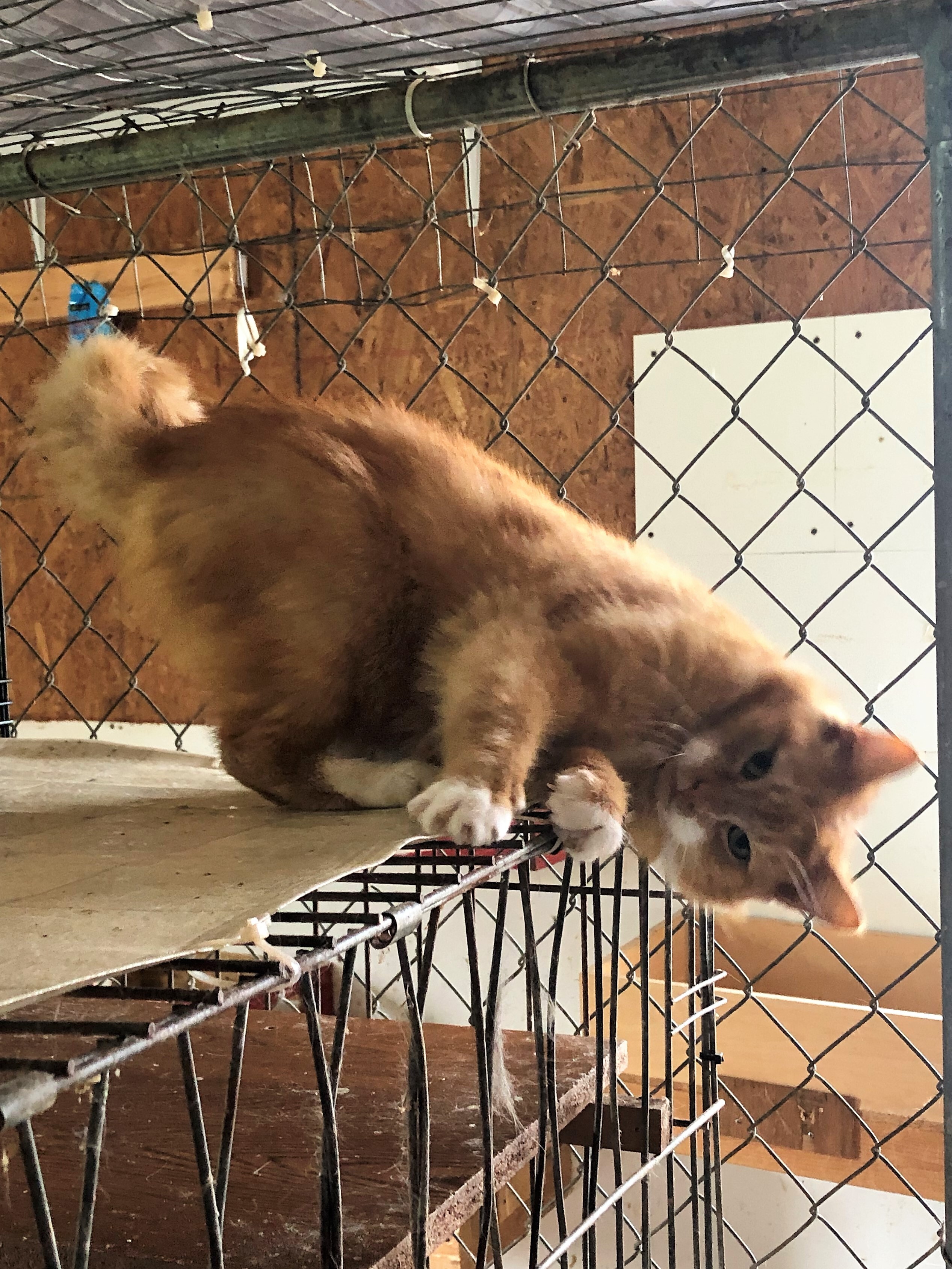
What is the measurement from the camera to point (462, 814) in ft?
2.93

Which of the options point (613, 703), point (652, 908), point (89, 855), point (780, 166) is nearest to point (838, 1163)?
point (652, 908)

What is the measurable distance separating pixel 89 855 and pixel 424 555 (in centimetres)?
43

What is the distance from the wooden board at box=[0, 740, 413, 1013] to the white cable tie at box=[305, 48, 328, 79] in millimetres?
791

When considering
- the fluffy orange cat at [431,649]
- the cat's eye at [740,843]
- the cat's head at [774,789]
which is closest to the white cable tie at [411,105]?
the fluffy orange cat at [431,649]

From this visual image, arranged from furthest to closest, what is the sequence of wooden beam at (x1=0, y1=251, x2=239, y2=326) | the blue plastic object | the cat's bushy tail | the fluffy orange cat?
wooden beam at (x1=0, y1=251, x2=239, y2=326), the blue plastic object, the cat's bushy tail, the fluffy orange cat

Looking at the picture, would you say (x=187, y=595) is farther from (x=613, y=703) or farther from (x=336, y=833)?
(x=613, y=703)

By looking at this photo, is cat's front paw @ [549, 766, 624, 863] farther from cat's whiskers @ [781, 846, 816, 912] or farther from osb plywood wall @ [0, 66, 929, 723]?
osb plywood wall @ [0, 66, 929, 723]

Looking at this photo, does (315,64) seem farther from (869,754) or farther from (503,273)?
(503,273)

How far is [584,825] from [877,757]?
361mm

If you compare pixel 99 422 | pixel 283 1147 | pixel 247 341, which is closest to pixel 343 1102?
pixel 283 1147

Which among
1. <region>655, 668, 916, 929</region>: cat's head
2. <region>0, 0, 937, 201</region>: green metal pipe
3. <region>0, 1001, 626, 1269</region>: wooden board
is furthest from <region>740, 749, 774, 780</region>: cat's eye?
<region>0, 0, 937, 201</region>: green metal pipe

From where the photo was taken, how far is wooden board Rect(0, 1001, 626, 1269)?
82 cm

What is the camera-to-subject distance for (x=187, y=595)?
1101 mm

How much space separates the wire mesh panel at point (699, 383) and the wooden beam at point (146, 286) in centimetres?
1
